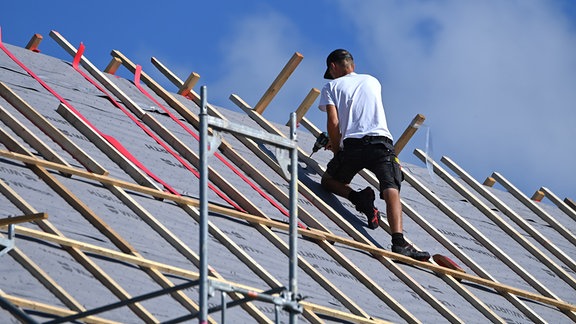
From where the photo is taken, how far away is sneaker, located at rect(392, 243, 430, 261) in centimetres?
1001

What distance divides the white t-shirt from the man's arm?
0.10 ft

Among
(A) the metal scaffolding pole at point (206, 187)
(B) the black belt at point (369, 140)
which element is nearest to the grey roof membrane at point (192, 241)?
(B) the black belt at point (369, 140)

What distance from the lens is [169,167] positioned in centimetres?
960

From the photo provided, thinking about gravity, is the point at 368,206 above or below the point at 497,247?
below

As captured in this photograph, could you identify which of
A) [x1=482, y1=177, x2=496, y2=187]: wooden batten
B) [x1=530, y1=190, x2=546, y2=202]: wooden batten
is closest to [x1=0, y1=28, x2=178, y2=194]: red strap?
[x1=482, y1=177, x2=496, y2=187]: wooden batten

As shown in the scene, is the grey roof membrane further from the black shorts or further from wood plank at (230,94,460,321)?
the black shorts

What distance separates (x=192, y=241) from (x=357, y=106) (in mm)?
2306

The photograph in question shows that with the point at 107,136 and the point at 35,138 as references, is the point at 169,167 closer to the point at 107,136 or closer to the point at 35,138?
the point at 107,136

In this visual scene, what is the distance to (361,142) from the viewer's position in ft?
33.7

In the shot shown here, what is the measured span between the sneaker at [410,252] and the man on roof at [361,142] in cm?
4

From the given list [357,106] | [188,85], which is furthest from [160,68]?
[357,106]

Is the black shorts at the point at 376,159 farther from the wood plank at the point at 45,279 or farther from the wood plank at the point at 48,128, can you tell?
the wood plank at the point at 45,279

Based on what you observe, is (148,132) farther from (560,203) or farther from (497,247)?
(560,203)

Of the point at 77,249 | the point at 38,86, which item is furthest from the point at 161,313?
the point at 38,86
